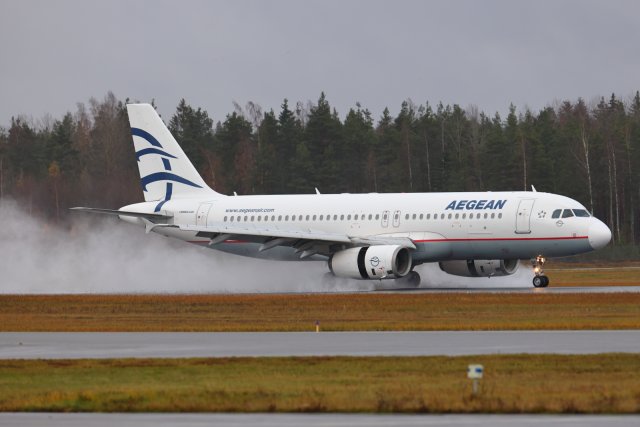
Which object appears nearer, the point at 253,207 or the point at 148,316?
the point at 148,316

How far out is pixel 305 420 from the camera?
16.7 m

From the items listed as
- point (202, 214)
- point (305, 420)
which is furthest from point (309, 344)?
point (202, 214)

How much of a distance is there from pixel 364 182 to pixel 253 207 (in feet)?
193

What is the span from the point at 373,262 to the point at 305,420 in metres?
35.7

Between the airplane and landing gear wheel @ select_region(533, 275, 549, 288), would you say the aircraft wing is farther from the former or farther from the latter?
landing gear wheel @ select_region(533, 275, 549, 288)

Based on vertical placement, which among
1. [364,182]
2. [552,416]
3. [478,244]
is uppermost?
[364,182]

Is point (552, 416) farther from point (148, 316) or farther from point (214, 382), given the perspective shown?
point (148, 316)

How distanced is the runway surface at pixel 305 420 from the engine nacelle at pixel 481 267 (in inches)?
1521

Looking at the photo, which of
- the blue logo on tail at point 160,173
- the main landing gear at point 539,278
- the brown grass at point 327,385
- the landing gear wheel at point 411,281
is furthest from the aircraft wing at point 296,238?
the brown grass at point 327,385

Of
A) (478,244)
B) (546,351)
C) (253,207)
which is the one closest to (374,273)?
(478,244)

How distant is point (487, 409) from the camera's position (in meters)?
17.1

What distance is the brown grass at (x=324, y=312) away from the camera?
33.1m

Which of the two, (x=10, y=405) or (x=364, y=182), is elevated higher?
(x=364, y=182)

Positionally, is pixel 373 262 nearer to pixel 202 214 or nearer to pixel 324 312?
pixel 202 214
